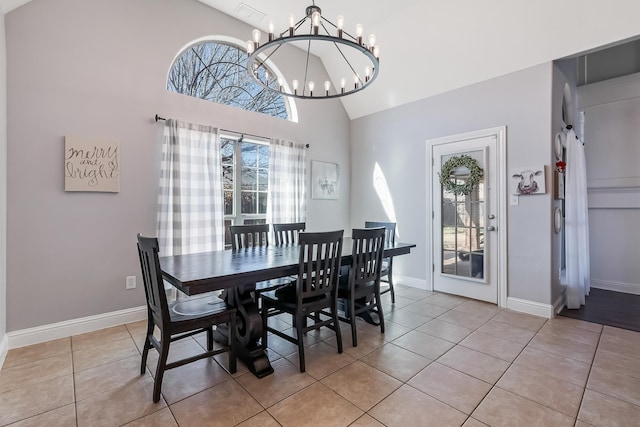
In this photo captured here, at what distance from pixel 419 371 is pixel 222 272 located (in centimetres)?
156

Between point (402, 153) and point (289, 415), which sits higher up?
point (402, 153)

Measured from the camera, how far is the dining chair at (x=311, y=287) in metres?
2.21

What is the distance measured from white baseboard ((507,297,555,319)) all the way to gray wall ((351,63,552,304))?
46mm

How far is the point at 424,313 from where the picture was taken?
3.35 meters

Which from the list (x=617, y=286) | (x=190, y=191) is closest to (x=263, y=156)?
(x=190, y=191)

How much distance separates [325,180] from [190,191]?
215 centimetres

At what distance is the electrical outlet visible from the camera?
10.1 ft

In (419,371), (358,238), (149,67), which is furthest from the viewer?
(149,67)

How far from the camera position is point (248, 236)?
327 cm

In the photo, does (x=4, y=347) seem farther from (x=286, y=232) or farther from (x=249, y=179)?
(x=249, y=179)

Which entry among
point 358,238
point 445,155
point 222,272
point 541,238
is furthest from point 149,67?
point 541,238

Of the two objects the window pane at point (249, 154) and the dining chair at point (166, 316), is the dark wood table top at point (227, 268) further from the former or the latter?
the window pane at point (249, 154)

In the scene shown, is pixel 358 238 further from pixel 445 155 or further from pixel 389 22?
pixel 389 22

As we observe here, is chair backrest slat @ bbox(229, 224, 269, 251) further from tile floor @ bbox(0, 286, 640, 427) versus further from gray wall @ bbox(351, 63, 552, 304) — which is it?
gray wall @ bbox(351, 63, 552, 304)
